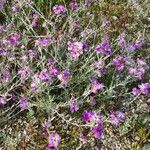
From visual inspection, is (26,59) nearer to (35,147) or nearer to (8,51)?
(8,51)

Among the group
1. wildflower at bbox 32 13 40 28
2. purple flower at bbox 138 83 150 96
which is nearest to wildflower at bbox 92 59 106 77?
purple flower at bbox 138 83 150 96

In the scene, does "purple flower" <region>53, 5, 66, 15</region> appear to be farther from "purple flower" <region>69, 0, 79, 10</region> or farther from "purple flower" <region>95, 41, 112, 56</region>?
"purple flower" <region>95, 41, 112, 56</region>

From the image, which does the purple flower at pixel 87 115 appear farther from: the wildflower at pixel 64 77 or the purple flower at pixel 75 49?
the purple flower at pixel 75 49

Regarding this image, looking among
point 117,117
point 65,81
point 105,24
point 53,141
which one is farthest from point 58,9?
point 53,141

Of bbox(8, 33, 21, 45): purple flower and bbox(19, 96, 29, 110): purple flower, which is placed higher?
bbox(8, 33, 21, 45): purple flower

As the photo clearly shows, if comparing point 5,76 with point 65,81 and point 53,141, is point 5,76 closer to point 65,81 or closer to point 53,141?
point 65,81

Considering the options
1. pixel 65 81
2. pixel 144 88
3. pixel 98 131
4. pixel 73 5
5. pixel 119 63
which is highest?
pixel 73 5

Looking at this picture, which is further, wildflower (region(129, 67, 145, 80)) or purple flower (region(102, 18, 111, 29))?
purple flower (region(102, 18, 111, 29))
